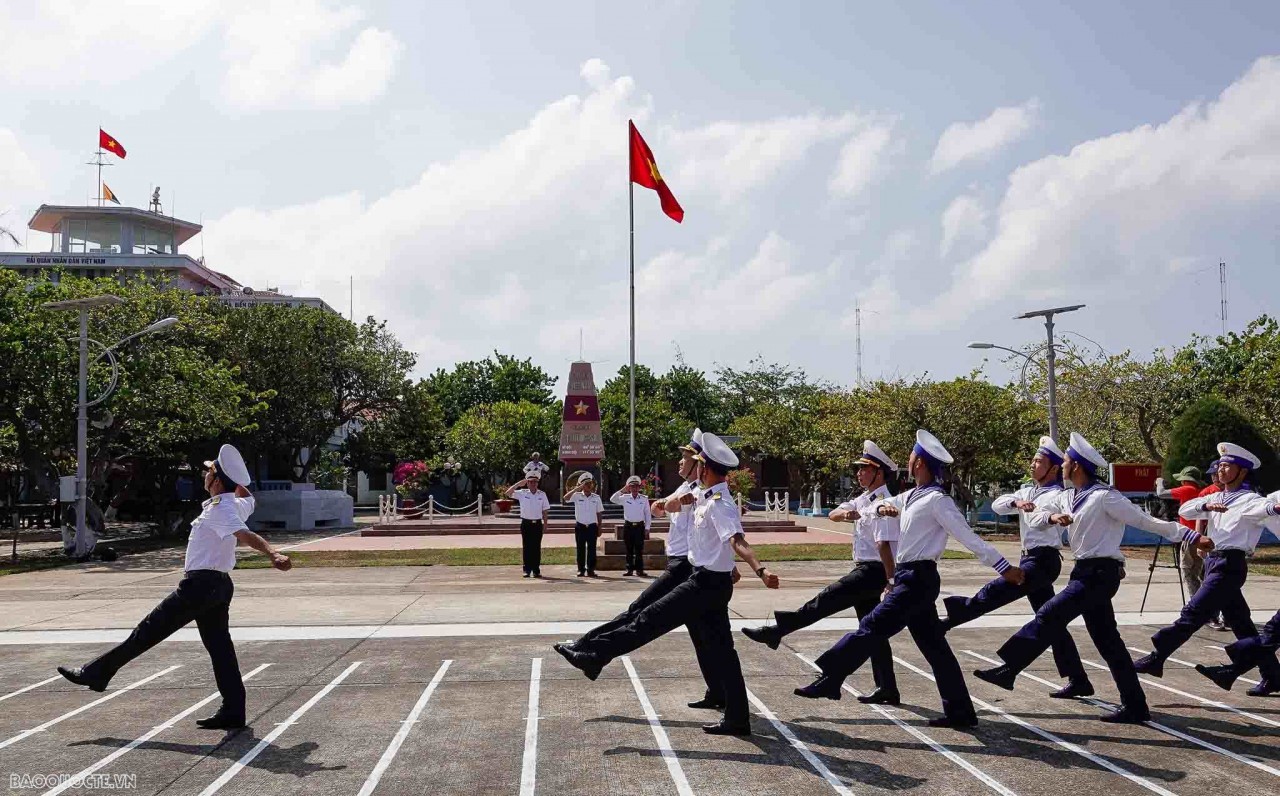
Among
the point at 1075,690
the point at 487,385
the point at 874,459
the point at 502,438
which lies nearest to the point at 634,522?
the point at 874,459

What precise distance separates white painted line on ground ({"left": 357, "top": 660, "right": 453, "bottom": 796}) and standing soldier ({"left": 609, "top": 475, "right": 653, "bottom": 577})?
362 inches

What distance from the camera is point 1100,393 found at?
36.9m

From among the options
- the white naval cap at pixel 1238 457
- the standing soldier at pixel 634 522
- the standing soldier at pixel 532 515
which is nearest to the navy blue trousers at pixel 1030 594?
the white naval cap at pixel 1238 457

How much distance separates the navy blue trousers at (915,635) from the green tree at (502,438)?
49658mm

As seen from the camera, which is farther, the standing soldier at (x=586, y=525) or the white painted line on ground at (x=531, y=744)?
the standing soldier at (x=586, y=525)

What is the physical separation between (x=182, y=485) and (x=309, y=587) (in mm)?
51046

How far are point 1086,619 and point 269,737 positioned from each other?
5559mm

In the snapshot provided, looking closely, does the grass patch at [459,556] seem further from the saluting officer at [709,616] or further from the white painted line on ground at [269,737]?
the saluting officer at [709,616]

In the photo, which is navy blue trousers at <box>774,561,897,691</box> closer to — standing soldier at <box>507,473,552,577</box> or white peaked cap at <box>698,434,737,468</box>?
white peaked cap at <box>698,434,737,468</box>

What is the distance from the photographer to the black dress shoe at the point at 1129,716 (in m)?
7.10

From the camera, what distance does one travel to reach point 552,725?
7133 millimetres

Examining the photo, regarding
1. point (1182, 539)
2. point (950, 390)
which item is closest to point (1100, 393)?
point (950, 390)

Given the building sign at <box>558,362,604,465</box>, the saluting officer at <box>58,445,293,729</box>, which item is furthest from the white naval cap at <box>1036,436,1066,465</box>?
the building sign at <box>558,362,604,465</box>

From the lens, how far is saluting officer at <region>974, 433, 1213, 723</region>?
7207 millimetres
